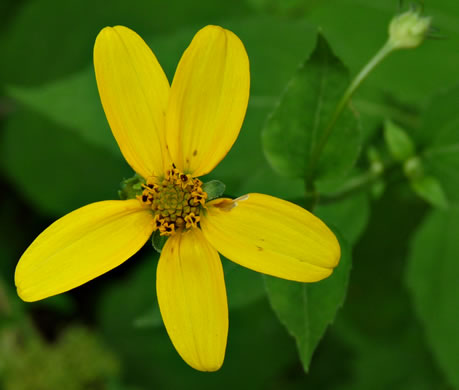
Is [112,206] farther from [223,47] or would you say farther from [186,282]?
[223,47]

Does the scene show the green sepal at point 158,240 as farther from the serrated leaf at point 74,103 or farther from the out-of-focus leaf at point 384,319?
the out-of-focus leaf at point 384,319

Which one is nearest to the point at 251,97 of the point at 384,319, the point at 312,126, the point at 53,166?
the point at 312,126

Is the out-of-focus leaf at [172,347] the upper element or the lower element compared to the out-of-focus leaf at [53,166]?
lower

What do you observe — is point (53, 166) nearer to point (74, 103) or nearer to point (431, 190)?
point (74, 103)

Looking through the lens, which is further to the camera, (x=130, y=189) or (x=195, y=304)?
(x=130, y=189)

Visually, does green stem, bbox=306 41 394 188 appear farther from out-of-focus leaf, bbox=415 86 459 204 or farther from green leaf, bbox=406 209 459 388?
green leaf, bbox=406 209 459 388

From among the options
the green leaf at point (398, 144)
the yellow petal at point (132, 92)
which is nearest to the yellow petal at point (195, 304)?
the yellow petal at point (132, 92)
